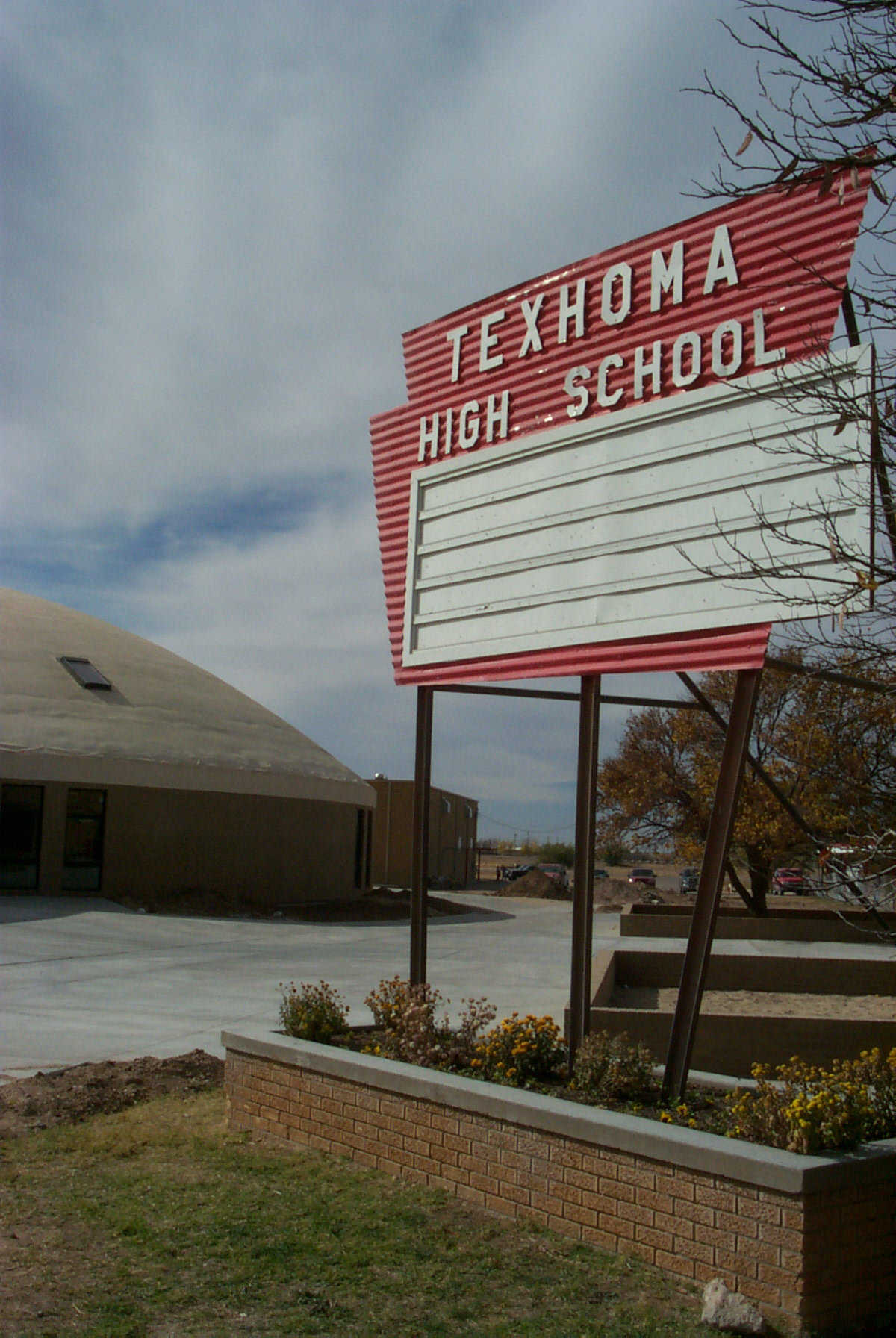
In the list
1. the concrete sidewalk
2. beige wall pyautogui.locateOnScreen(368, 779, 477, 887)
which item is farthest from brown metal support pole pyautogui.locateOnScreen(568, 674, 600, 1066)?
beige wall pyautogui.locateOnScreen(368, 779, 477, 887)

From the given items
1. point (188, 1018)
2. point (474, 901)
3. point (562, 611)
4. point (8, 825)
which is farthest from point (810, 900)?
point (562, 611)

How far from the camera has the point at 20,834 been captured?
90.7 ft

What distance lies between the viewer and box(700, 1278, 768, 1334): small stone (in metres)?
4.77

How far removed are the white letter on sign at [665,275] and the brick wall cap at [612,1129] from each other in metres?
5.05

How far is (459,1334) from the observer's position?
4.79m

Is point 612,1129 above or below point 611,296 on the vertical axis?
below

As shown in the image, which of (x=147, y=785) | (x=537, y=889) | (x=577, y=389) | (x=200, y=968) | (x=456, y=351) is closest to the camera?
(x=577, y=389)

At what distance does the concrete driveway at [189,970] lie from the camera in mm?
11742

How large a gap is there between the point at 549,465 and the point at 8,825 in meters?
22.7

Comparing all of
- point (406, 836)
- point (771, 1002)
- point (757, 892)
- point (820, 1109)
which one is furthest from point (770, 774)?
point (406, 836)

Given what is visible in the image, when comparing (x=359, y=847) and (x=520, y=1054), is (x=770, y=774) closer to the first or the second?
(x=520, y=1054)

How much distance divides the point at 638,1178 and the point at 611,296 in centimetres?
563

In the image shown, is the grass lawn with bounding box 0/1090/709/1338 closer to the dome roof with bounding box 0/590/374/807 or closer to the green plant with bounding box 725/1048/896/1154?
the green plant with bounding box 725/1048/896/1154

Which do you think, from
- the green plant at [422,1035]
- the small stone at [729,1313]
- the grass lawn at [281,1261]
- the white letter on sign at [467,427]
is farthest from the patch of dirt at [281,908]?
the small stone at [729,1313]
